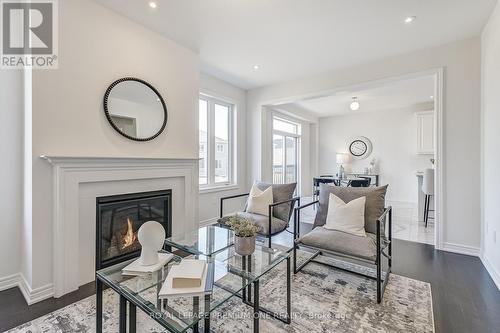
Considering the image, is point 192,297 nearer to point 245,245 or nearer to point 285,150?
point 245,245

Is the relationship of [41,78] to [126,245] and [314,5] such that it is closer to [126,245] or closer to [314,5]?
[126,245]

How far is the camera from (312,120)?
738 centimetres

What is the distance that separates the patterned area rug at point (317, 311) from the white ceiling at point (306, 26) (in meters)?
2.64

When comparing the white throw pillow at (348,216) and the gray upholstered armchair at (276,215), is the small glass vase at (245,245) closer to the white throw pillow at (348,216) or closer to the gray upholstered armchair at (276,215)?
the gray upholstered armchair at (276,215)

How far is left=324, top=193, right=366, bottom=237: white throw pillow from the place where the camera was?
2342 mm

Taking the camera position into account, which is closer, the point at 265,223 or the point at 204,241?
the point at 204,241

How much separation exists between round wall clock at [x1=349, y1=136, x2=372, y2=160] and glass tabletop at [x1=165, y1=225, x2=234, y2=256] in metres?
5.83

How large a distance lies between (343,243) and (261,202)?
1.21 m

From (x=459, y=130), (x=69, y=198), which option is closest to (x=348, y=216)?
(x=459, y=130)

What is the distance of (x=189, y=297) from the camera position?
1.28m

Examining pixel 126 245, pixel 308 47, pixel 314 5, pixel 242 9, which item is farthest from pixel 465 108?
pixel 126 245

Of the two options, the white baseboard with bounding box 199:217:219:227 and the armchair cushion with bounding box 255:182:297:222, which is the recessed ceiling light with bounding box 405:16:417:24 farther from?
the white baseboard with bounding box 199:217:219:227

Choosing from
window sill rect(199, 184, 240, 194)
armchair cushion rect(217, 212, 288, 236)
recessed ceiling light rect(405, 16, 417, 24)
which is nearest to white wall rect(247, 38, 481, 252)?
recessed ceiling light rect(405, 16, 417, 24)

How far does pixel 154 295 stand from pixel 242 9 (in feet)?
8.36
